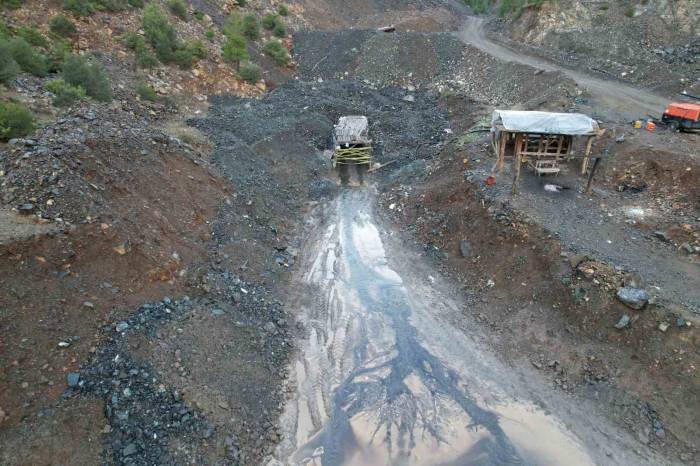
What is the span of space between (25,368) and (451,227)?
44.2 feet

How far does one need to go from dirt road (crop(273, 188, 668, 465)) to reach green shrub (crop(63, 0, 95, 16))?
20253 millimetres

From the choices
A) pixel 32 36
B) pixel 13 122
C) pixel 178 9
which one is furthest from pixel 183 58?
pixel 13 122

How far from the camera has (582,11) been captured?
2905 cm

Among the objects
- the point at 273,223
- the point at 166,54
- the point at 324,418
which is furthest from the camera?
the point at 166,54

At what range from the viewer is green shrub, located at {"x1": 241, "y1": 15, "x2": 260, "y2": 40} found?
102 feet

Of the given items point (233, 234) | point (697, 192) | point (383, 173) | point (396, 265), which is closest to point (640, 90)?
point (697, 192)

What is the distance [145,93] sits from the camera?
68.1 ft

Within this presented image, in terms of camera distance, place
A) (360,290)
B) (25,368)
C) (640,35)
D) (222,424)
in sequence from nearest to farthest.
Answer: (25,368) → (222,424) → (360,290) → (640,35)

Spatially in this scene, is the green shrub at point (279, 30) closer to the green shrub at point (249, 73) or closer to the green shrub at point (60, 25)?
the green shrub at point (249, 73)

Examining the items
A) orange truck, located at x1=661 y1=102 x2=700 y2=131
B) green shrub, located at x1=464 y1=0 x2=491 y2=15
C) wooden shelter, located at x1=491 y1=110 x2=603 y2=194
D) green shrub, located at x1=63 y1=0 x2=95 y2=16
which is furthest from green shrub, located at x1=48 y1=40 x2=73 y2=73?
green shrub, located at x1=464 y1=0 x2=491 y2=15

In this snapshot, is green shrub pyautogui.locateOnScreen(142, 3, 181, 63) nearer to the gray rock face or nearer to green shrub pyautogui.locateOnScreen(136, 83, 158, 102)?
green shrub pyautogui.locateOnScreen(136, 83, 158, 102)

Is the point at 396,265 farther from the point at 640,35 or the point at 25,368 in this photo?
the point at 640,35

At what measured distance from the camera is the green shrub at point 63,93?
15.9 m

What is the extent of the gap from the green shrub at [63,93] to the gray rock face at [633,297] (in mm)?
19656
